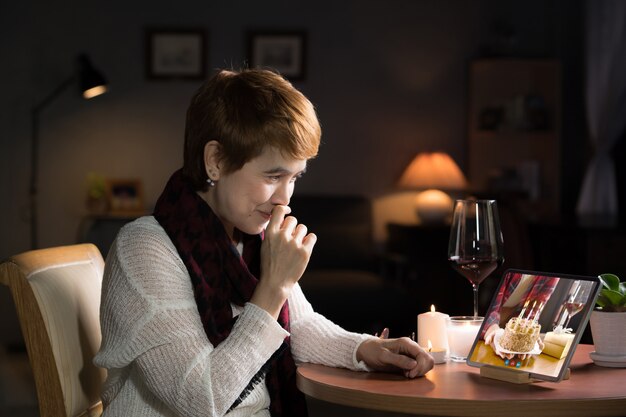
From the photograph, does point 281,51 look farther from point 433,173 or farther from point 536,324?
point 536,324

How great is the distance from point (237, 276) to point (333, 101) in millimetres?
4851

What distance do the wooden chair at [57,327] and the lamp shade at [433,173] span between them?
14.7ft

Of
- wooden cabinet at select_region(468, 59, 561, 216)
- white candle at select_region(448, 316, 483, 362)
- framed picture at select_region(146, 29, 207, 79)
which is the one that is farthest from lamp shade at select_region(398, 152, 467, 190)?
white candle at select_region(448, 316, 483, 362)

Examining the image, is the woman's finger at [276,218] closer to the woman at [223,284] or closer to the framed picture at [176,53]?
the woman at [223,284]

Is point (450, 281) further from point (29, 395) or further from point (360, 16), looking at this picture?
point (29, 395)

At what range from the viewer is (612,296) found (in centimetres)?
159

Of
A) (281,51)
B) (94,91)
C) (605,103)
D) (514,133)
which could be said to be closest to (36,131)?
(94,91)

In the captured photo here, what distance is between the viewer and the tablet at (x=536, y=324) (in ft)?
4.83

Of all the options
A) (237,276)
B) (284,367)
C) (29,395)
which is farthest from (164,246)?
(29,395)

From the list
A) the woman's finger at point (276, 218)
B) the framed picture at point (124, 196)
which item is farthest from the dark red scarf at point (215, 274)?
the framed picture at point (124, 196)

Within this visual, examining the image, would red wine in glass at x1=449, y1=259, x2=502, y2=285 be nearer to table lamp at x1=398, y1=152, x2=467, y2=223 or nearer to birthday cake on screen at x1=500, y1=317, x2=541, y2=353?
birthday cake on screen at x1=500, y1=317, x2=541, y2=353

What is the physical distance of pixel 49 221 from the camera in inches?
242

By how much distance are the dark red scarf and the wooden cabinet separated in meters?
4.86

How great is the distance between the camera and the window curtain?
5746mm
